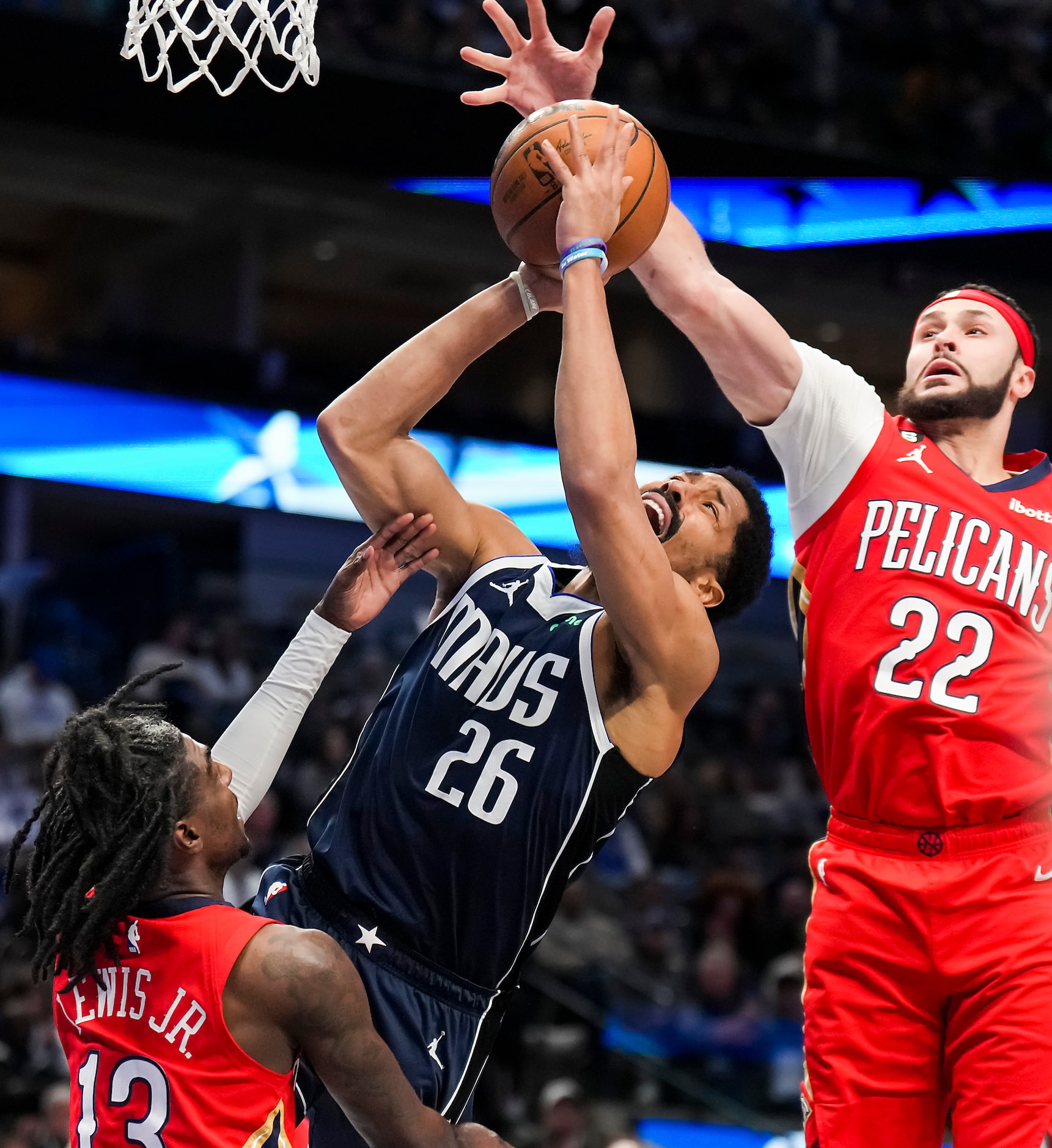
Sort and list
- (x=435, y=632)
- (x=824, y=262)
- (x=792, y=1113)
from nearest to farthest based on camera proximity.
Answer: (x=435, y=632) < (x=792, y=1113) < (x=824, y=262)

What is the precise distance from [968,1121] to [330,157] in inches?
368

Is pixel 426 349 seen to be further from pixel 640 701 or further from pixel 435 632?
pixel 640 701

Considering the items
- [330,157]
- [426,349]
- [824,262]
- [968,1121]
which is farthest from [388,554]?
[824,262]

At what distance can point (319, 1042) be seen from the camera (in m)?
2.54

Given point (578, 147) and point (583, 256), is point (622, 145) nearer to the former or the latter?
point (578, 147)

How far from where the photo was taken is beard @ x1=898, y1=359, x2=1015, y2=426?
3443 mm

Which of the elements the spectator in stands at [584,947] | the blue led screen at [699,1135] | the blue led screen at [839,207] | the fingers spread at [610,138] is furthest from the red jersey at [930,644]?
the blue led screen at [839,207]

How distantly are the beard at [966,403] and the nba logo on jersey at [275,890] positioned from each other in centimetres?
184

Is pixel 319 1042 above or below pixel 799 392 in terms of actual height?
below

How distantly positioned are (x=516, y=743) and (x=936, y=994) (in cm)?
106

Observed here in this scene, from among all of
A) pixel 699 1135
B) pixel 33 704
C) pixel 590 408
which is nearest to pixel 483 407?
pixel 33 704

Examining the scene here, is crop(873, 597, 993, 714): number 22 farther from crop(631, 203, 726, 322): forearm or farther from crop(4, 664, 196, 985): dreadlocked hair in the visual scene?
crop(4, 664, 196, 985): dreadlocked hair

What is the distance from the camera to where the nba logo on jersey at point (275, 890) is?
124 inches

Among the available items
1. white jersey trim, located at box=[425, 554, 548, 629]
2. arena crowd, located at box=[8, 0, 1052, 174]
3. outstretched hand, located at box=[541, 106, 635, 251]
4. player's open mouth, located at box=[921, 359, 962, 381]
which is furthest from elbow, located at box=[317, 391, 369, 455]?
arena crowd, located at box=[8, 0, 1052, 174]
